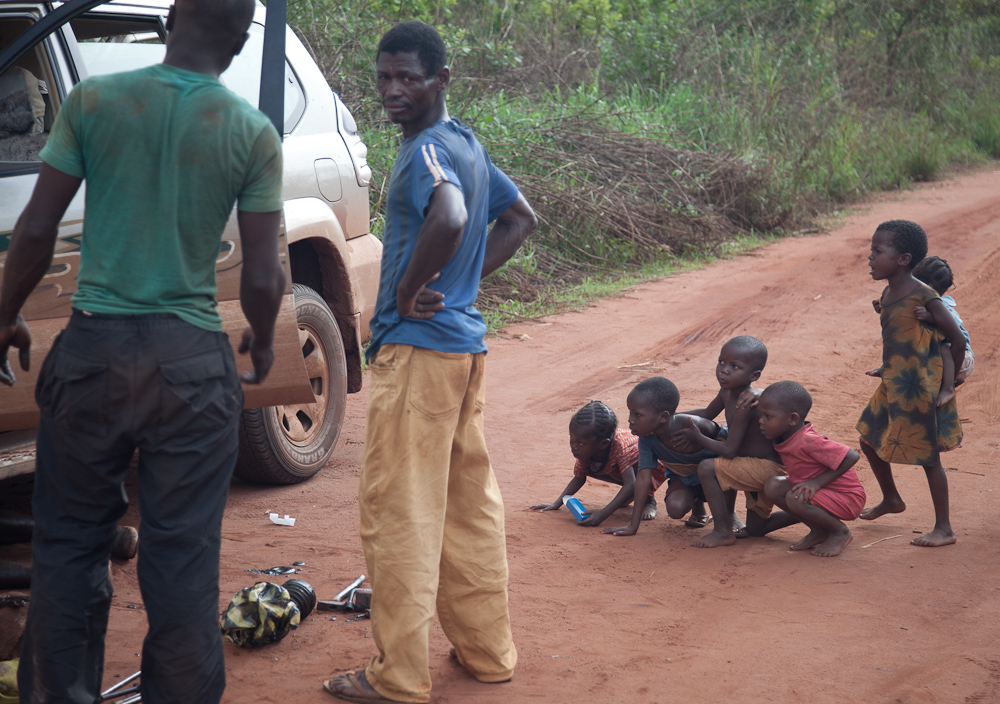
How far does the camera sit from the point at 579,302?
9539mm

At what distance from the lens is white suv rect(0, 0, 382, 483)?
338 cm

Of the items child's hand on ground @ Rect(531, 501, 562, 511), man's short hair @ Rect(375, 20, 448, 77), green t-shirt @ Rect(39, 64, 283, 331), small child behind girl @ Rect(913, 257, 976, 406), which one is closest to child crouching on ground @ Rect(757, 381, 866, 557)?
small child behind girl @ Rect(913, 257, 976, 406)

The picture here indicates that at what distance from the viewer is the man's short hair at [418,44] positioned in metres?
2.62

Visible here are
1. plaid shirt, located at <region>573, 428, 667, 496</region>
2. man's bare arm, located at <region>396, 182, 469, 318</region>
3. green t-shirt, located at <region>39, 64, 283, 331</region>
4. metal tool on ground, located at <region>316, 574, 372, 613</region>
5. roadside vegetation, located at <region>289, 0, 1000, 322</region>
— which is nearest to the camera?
green t-shirt, located at <region>39, 64, 283, 331</region>

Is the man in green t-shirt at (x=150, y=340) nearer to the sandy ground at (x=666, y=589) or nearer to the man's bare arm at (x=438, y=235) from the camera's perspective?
the man's bare arm at (x=438, y=235)

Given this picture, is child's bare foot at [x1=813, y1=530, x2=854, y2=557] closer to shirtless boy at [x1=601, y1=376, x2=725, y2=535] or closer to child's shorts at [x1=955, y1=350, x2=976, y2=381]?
shirtless boy at [x1=601, y1=376, x2=725, y2=535]

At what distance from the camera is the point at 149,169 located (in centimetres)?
213

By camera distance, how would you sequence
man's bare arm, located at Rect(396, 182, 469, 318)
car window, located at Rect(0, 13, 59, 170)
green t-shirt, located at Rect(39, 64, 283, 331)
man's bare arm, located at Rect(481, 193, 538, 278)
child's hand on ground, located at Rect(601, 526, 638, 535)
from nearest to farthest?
green t-shirt, located at Rect(39, 64, 283, 331) → man's bare arm, located at Rect(396, 182, 469, 318) → man's bare arm, located at Rect(481, 193, 538, 278) → car window, located at Rect(0, 13, 59, 170) → child's hand on ground, located at Rect(601, 526, 638, 535)

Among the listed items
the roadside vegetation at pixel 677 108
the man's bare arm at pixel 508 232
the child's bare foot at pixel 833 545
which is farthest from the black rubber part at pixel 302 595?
the roadside vegetation at pixel 677 108

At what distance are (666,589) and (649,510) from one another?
0.90 meters

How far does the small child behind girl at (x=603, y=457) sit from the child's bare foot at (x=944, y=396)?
1293mm

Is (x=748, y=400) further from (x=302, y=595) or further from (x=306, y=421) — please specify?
(x=306, y=421)

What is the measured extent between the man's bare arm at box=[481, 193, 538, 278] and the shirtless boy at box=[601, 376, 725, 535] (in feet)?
4.26

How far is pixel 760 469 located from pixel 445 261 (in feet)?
7.45
